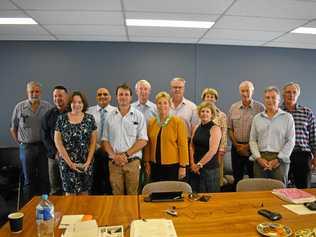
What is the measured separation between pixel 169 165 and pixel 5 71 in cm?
371

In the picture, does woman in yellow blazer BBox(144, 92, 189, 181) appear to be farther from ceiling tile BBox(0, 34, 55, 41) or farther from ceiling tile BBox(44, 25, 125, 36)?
ceiling tile BBox(0, 34, 55, 41)

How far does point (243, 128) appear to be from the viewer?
11.2ft

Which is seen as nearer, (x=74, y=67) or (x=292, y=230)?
(x=292, y=230)

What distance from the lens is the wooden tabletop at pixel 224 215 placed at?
1.52 m

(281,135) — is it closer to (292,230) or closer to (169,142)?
(169,142)

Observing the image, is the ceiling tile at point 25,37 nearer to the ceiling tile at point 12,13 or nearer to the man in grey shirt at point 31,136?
the ceiling tile at point 12,13

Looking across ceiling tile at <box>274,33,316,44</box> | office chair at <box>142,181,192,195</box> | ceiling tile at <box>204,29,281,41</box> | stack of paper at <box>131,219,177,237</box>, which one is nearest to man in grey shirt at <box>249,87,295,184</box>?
office chair at <box>142,181,192,195</box>

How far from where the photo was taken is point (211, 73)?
4984 millimetres

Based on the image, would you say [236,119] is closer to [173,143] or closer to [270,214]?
[173,143]

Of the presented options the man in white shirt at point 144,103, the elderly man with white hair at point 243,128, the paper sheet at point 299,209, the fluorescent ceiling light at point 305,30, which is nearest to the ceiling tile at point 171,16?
the man in white shirt at point 144,103

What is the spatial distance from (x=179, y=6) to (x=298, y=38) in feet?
8.41

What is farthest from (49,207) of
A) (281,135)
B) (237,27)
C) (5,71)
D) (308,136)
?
(5,71)

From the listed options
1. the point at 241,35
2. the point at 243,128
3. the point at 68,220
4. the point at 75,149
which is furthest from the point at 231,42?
the point at 68,220

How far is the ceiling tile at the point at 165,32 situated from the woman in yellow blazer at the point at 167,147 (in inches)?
59.0
